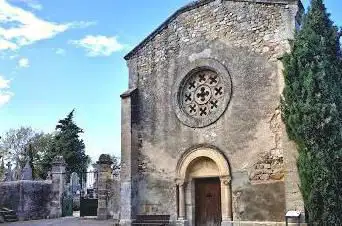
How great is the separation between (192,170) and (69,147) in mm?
24624

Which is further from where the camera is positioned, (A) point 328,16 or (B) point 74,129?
(B) point 74,129

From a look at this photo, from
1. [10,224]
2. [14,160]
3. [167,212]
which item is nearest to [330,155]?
[167,212]

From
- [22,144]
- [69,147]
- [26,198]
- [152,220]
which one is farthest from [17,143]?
[152,220]

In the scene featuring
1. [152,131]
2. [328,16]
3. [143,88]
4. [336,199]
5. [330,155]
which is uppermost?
[328,16]

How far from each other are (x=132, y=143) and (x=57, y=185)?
348 inches

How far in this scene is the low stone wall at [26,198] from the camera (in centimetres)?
2147

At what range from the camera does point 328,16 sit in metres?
12.3

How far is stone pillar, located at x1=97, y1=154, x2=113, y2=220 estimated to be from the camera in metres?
20.0

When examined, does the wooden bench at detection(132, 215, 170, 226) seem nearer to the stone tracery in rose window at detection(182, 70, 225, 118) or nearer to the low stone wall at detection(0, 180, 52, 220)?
the stone tracery in rose window at detection(182, 70, 225, 118)

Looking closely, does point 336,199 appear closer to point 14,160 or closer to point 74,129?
point 74,129

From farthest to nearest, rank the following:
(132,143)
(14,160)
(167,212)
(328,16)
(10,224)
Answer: (14,160)
(10,224)
(132,143)
(167,212)
(328,16)

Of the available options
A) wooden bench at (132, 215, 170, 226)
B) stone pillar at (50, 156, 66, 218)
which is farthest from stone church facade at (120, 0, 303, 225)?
stone pillar at (50, 156, 66, 218)

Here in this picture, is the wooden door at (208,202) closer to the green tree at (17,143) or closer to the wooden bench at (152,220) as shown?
the wooden bench at (152,220)

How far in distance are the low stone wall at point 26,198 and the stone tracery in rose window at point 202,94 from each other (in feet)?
37.6
